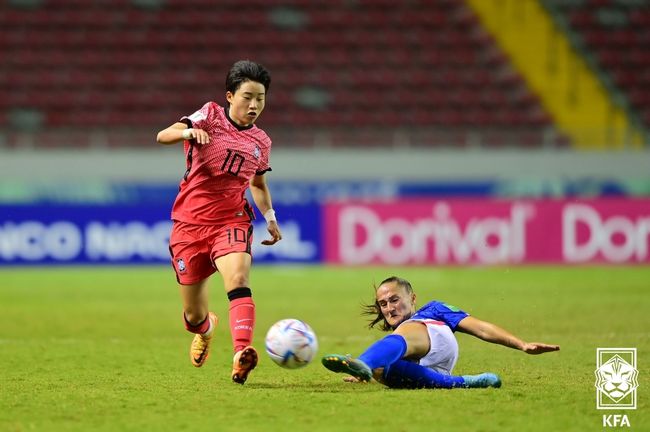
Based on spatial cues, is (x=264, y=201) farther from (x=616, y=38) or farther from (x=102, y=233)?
(x=616, y=38)

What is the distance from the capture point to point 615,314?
11.4 meters

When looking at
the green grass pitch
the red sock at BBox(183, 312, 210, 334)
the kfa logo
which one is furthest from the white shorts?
the red sock at BBox(183, 312, 210, 334)

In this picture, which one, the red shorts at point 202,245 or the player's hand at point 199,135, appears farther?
the red shorts at point 202,245

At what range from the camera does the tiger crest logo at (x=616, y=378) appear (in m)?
5.82

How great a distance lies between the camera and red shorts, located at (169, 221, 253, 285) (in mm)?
6934

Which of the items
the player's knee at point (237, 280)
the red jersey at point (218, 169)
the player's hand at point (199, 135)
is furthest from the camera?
the red jersey at point (218, 169)

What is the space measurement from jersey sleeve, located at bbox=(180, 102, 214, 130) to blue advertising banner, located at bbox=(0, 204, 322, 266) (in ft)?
38.1

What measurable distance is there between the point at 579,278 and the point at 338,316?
639cm

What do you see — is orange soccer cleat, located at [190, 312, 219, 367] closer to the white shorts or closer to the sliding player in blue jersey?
the sliding player in blue jersey

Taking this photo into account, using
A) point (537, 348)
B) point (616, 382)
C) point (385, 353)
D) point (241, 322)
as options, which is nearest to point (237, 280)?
point (241, 322)

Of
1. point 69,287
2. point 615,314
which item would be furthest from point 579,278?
point 69,287

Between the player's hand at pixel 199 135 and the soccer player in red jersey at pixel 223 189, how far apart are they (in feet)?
0.66

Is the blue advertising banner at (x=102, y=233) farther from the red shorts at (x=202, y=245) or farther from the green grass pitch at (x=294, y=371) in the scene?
the red shorts at (x=202, y=245)

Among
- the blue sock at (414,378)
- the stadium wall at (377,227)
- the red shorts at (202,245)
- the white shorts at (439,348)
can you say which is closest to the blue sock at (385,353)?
the blue sock at (414,378)
